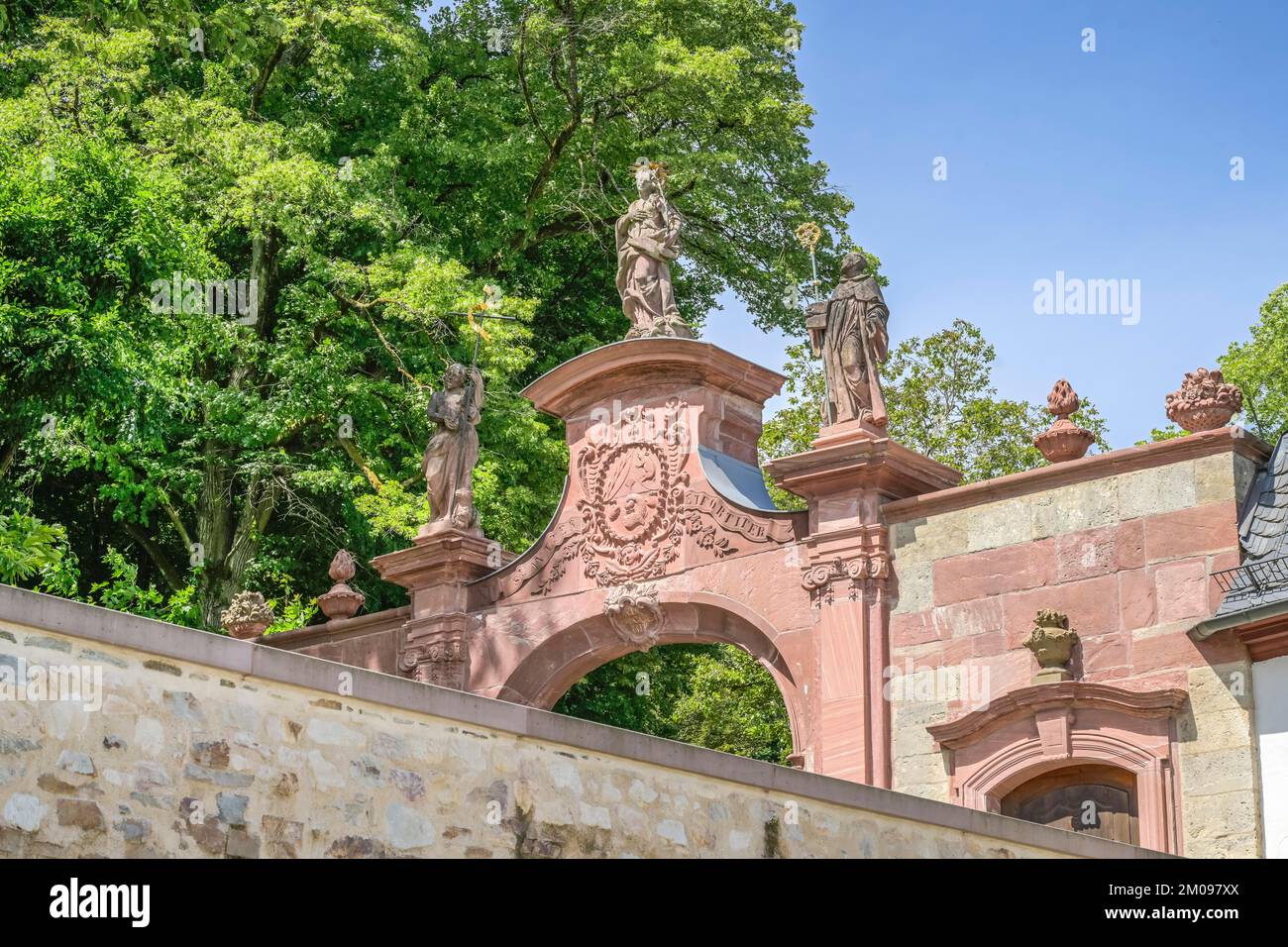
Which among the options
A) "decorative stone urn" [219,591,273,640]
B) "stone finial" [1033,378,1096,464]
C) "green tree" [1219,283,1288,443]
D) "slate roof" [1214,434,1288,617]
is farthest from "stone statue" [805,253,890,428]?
"green tree" [1219,283,1288,443]

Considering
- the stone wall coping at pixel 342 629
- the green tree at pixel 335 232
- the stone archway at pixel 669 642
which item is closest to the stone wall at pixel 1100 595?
the stone archway at pixel 669 642

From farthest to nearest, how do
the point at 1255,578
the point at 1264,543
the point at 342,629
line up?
the point at 342,629 → the point at 1264,543 → the point at 1255,578

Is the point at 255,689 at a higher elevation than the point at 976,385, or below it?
below

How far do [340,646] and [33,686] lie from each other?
13.2m

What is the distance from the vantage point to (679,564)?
17.9 m

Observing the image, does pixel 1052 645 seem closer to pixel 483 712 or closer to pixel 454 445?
pixel 454 445

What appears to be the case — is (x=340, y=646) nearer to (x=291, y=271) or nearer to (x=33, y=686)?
(x=291, y=271)

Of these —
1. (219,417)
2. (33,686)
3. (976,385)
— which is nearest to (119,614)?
(33,686)

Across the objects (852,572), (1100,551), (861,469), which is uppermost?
(861,469)

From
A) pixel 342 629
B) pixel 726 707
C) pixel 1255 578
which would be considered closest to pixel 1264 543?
pixel 1255 578

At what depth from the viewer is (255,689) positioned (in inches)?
311

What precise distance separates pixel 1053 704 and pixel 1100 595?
909 mm

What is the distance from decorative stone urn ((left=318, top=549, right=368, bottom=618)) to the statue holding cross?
1515 mm

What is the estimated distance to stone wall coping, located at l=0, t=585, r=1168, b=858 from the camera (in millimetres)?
7383
